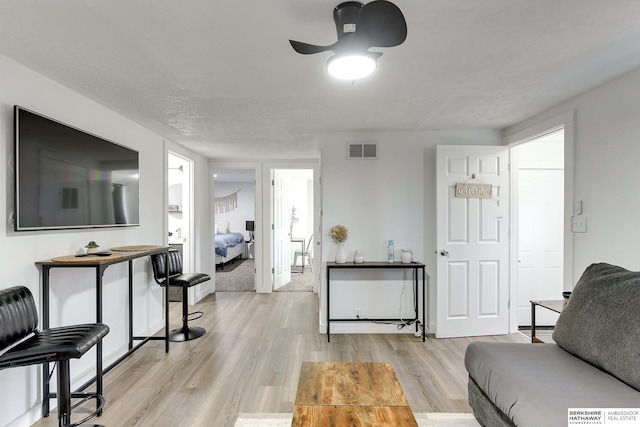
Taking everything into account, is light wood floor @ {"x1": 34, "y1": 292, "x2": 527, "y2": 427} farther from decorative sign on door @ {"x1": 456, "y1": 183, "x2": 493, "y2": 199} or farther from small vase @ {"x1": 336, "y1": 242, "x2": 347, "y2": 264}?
decorative sign on door @ {"x1": 456, "y1": 183, "x2": 493, "y2": 199}

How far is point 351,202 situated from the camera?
12.8 feet

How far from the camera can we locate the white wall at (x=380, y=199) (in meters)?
3.88

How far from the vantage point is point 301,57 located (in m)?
2.03

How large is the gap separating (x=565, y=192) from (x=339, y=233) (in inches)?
83.4

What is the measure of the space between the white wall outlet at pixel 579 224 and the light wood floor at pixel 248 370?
1471 mm

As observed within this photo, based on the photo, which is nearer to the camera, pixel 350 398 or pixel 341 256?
pixel 350 398

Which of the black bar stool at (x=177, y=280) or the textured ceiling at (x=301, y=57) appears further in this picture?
the black bar stool at (x=177, y=280)

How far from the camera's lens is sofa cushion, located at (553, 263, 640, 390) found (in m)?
1.57

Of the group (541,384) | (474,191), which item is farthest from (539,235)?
(541,384)

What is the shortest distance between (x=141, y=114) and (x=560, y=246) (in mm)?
4753

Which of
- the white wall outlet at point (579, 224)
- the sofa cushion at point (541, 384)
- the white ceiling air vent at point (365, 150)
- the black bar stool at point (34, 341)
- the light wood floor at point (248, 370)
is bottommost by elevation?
the light wood floor at point (248, 370)

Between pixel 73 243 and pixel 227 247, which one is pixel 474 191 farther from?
pixel 227 247

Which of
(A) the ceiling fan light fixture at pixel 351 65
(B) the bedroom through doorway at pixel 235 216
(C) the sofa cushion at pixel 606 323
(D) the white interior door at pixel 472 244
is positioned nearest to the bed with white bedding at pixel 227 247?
(B) the bedroom through doorway at pixel 235 216

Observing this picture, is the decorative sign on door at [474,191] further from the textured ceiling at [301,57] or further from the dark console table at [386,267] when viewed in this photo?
the dark console table at [386,267]
